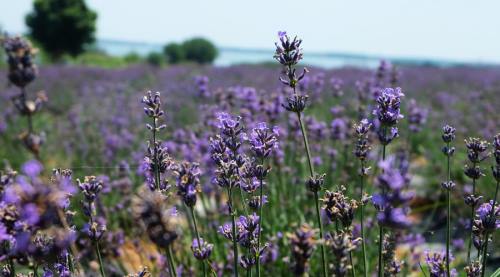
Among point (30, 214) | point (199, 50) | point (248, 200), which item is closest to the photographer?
point (30, 214)

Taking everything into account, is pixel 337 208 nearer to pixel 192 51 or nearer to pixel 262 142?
pixel 262 142

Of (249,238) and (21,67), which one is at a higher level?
(21,67)

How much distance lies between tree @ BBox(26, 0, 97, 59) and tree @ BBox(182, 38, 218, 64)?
940cm

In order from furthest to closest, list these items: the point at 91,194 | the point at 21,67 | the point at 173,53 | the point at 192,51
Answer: the point at 192,51, the point at 173,53, the point at 91,194, the point at 21,67

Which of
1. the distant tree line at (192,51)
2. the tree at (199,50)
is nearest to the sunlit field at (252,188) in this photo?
the distant tree line at (192,51)

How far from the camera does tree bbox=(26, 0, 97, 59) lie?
40.7m

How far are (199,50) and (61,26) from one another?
1330 cm

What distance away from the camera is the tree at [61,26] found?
4066 cm

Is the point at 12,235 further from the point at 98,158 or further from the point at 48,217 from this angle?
the point at 98,158

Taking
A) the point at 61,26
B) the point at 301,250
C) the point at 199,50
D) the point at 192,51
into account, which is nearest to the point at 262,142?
the point at 301,250

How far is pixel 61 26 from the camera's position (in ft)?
133

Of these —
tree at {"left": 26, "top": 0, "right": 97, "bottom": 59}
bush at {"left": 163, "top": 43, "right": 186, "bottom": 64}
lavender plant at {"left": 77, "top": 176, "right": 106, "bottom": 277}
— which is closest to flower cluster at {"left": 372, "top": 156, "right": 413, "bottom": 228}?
lavender plant at {"left": 77, "top": 176, "right": 106, "bottom": 277}

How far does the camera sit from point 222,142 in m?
2.02

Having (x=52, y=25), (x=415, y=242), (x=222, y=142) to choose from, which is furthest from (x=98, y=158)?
(x=52, y=25)
